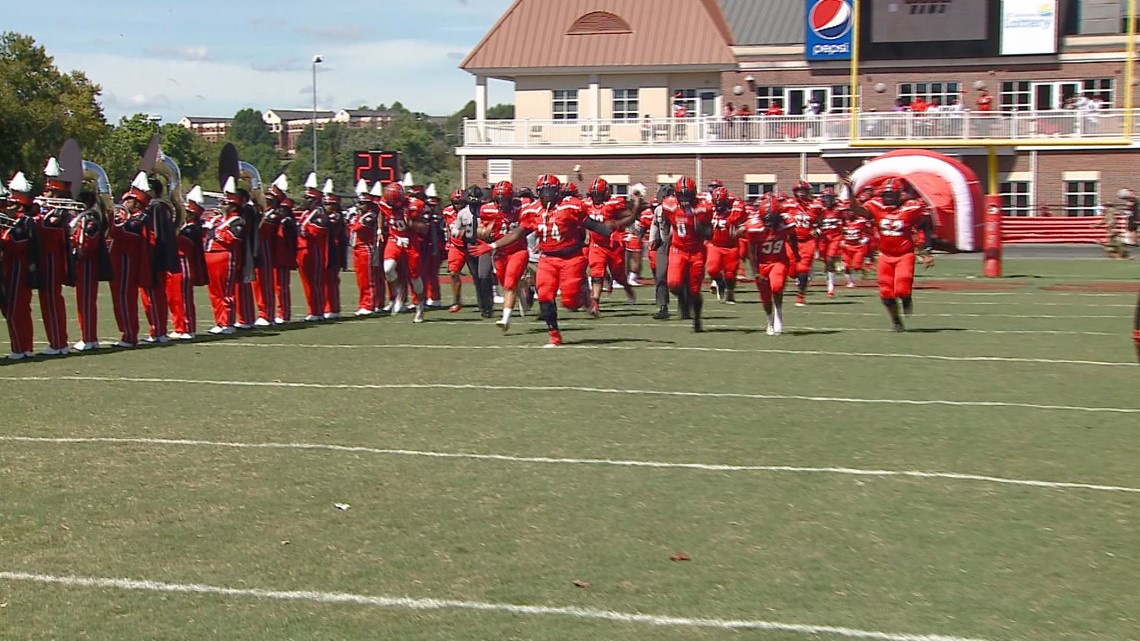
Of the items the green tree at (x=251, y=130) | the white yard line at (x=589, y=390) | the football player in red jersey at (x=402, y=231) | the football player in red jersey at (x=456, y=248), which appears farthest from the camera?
the green tree at (x=251, y=130)

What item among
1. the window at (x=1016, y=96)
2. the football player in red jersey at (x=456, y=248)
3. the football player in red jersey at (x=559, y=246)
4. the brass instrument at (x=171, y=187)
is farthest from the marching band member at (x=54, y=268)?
the window at (x=1016, y=96)

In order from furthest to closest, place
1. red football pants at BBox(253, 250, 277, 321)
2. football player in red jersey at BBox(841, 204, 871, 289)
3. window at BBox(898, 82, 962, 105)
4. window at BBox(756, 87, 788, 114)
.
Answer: window at BBox(756, 87, 788, 114)
window at BBox(898, 82, 962, 105)
football player in red jersey at BBox(841, 204, 871, 289)
red football pants at BBox(253, 250, 277, 321)

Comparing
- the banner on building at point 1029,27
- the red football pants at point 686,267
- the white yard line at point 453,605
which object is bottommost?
the white yard line at point 453,605

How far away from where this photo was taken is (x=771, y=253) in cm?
1714

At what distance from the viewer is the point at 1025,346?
632 inches

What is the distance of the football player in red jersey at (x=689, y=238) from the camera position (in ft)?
57.7

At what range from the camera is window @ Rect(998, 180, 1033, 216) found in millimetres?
47656

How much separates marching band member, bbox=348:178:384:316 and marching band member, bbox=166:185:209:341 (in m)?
3.36

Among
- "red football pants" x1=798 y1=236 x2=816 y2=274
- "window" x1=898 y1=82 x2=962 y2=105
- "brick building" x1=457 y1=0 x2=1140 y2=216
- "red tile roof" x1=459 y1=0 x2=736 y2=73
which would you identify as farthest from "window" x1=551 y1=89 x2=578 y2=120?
Result: "red football pants" x1=798 y1=236 x2=816 y2=274

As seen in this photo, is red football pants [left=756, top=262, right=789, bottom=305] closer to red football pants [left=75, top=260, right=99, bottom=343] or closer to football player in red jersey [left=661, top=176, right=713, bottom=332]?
football player in red jersey [left=661, top=176, right=713, bottom=332]

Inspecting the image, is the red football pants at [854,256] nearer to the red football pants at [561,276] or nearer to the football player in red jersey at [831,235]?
the football player in red jersey at [831,235]

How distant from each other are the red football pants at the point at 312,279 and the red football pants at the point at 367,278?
76 cm

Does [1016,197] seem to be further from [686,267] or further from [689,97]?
[686,267]

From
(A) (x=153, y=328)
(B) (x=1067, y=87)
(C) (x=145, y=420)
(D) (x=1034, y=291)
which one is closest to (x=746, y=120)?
(B) (x=1067, y=87)
